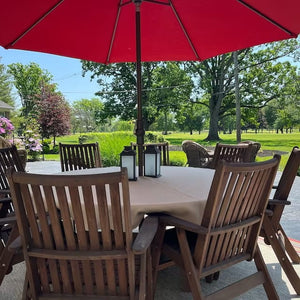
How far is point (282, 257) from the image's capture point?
2023 millimetres

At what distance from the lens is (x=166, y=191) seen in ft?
6.14

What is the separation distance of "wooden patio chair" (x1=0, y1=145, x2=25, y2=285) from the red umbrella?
98cm

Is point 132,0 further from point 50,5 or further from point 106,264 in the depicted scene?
point 106,264

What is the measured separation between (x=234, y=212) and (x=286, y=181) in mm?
756

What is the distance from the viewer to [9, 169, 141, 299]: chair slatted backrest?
3.82ft

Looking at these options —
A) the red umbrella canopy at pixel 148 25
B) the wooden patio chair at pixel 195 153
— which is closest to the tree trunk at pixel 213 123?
the wooden patio chair at pixel 195 153

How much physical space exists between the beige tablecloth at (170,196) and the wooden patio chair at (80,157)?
1179 millimetres

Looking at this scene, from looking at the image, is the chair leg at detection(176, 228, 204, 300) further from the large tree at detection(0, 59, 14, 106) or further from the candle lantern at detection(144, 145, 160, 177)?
the large tree at detection(0, 59, 14, 106)

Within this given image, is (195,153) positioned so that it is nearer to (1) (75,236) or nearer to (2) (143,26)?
(2) (143,26)

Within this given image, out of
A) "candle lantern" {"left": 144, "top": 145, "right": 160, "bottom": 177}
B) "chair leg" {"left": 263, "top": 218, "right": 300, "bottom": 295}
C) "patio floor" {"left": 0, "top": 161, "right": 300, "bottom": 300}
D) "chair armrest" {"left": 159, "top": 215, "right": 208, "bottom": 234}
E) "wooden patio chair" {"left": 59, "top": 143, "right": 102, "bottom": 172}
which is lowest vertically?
"patio floor" {"left": 0, "top": 161, "right": 300, "bottom": 300}

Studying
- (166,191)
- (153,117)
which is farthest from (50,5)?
(153,117)

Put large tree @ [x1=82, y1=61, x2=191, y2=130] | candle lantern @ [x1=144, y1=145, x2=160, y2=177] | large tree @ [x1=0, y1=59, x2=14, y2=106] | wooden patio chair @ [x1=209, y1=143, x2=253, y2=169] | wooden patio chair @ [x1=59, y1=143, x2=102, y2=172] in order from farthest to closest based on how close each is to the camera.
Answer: large tree @ [x1=0, y1=59, x2=14, y2=106] → large tree @ [x1=82, y1=61, x2=191, y2=130] → wooden patio chair @ [x1=59, y1=143, x2=102, y2=172] → wooden patio chair @ [x1=209, y1=143, x2=253, y2=169] → candle lantern @ [x1=144, y1=145, x2=160, y2=177]

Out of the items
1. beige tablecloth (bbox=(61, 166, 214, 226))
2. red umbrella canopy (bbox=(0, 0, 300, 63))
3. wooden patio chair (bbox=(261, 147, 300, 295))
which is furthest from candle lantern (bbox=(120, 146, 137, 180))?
red umbrella canopy (bbox=(0, 0, 300, 63))

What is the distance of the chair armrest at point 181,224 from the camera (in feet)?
4.69
